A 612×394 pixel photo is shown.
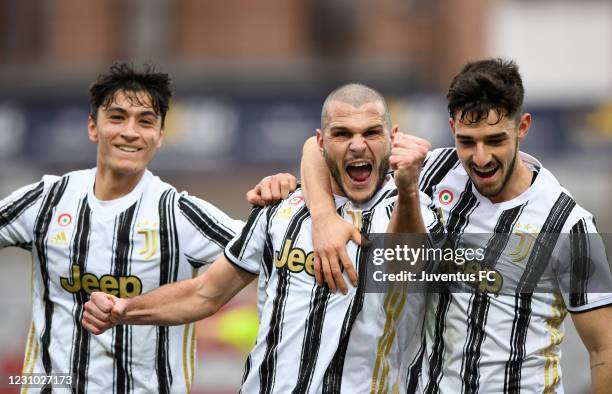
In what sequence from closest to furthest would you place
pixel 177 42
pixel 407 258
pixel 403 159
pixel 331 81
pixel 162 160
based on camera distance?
pixel 403 159
pixel 407 258
pixel 162 160
pixel 331 81
pixel 177 42

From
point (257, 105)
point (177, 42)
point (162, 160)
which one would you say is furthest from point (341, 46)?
point (162, 160)

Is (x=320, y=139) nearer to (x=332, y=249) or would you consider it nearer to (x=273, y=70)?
(x=332, y=249)

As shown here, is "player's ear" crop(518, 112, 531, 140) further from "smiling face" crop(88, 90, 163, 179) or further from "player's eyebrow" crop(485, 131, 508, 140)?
"smiling face" crop(88, 90, 163, 179)

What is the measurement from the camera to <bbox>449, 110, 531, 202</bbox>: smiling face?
14.2 feet

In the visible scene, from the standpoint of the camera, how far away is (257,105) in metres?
19.3

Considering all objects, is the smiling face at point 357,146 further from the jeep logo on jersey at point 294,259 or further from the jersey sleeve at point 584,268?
the jersey sleeve at point 584,268

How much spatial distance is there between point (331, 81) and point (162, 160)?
5133 mm

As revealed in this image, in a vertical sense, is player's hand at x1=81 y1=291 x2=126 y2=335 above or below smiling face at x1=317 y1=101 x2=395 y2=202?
below

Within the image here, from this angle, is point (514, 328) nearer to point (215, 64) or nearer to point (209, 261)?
point (209, 261)

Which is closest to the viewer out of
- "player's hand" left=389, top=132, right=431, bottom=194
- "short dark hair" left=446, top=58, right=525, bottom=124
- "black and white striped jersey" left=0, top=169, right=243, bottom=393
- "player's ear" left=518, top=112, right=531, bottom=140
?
"player's hand" left=389, top=132, right=431, bottom=194

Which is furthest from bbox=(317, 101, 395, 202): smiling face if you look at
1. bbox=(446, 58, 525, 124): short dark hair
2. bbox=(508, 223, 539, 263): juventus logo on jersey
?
bbox=(508, 223, 539, 263): juventus logo on jersey

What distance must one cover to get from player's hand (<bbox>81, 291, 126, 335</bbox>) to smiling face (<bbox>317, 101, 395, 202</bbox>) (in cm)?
118

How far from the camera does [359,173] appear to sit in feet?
14.8

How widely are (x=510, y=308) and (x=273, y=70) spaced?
18085 millimetres
